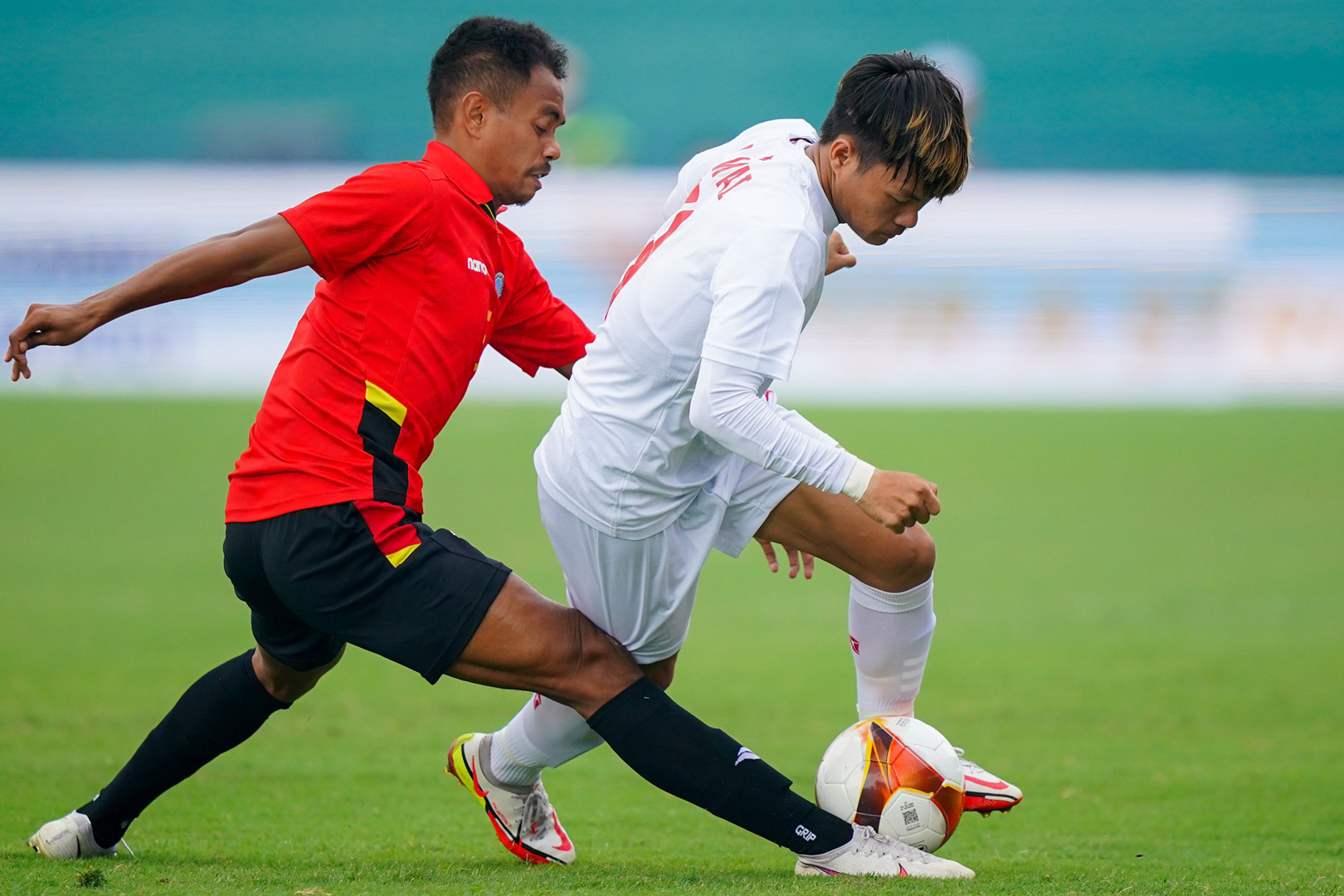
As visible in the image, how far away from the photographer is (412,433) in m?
3.27

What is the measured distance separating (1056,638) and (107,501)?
724cm

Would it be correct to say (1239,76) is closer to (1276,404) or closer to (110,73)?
(1276,404)

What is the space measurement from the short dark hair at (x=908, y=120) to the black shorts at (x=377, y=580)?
1298 mm

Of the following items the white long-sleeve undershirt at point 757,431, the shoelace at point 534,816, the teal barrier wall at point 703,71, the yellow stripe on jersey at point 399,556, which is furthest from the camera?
the teal barrier wall at point 703,71

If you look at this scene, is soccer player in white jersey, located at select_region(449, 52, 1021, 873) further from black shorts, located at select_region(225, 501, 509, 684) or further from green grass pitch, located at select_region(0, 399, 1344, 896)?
green grass pitch, located at select_region(0, 399, 1344, 896)

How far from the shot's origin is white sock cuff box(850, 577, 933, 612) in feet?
12.0

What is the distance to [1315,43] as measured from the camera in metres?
24.5

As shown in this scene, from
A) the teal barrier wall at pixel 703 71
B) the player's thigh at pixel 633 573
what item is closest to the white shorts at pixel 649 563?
the player's thigh at pixel 633 573

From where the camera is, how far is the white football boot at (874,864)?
3281 mm

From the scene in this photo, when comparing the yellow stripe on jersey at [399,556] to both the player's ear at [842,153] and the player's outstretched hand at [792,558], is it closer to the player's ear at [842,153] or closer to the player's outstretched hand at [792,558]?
the player's outstretched hand at [792,558]

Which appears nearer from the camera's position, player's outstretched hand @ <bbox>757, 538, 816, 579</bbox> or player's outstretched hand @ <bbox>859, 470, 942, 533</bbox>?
player's outstretched hand @ <bbox>859, 470, 942, 533</bbox>

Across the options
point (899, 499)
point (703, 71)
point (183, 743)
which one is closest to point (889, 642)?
point (899, 499)

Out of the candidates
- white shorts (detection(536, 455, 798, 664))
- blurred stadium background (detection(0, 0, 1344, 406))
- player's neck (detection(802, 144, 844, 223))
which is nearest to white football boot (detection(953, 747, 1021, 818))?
white shorts (detection(536, 455, 798, 664))

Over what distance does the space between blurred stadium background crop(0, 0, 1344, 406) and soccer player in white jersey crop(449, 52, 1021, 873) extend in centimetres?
1218
